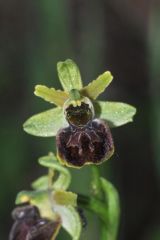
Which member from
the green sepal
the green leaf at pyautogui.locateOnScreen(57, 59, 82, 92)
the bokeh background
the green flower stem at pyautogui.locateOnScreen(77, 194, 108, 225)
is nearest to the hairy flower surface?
the green leaf at pyautogui.locateOnScreen(57, 59, 82, 92)

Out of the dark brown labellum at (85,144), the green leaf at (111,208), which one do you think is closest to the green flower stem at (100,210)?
the green leaf at (111,208)

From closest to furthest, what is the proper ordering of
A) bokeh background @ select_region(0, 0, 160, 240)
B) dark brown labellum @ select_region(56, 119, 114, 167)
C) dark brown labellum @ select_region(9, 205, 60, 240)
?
dark brown labellum @ select_region(56, 119, 114, 167)
dark brown labellum @ select_region(9, 205, 60, 240)
bokeh background @ select_region(0, 0, 160, 240)

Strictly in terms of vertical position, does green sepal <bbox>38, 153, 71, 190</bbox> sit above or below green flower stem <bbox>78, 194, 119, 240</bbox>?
above

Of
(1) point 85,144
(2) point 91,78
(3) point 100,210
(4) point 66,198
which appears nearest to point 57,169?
A: (4) point 66,198

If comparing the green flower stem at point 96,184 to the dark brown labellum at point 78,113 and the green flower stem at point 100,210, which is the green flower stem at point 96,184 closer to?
the green flower stem at point 100,210

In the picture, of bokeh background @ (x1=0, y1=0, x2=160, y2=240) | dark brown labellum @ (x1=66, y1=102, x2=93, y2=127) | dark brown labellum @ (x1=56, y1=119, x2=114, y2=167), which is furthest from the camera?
bokeh background @ (x1=0, y1=0, x2=160, y2=240)

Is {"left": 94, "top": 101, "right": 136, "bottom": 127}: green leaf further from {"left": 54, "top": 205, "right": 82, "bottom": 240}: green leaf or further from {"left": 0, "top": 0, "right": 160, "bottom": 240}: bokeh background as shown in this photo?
{"left": 0, "top": 0, "right": 160, "bottom": 240}: bokeh background

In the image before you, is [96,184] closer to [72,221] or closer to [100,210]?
[100,210]
